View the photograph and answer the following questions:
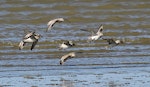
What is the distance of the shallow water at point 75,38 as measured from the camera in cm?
1619

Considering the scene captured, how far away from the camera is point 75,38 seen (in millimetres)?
21500

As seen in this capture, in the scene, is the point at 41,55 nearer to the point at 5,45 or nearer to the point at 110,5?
the point at 5,45

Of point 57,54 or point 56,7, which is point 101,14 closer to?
point 56,7

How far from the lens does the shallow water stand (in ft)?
53.1

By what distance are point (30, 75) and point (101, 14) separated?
34.6 ft

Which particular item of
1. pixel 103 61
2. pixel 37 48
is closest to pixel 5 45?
pixel 37 48

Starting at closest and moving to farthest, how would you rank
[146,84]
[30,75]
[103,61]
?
[146,84] < [30,75] < [103,61]

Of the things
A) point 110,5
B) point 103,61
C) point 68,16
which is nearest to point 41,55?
point 103,61

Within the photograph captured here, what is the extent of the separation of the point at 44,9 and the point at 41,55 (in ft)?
27.5

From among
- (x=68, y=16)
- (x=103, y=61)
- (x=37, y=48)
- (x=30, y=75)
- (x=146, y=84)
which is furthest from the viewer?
(x=68, y=16)

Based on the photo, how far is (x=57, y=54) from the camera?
61.7ft

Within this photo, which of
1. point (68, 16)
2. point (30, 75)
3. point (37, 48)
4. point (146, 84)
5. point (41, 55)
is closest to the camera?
point (146, 84)

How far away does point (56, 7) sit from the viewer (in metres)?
27.1

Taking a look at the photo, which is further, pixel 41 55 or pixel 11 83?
pixel 41 55
